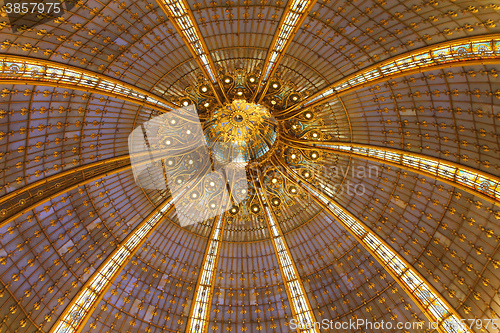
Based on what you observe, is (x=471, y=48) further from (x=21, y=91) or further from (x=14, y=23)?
(x=21, y=91)

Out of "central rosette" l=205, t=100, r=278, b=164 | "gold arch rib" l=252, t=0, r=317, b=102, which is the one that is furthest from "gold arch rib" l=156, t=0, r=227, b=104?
"gold arch rib" l=252, t=0, r=317, b=102

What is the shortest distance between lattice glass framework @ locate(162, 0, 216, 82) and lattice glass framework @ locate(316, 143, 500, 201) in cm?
978

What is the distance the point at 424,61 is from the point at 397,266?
11505mm

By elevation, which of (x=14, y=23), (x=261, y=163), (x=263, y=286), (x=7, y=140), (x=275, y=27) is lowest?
(x=263, y=286)

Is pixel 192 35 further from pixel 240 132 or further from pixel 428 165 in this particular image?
pixel 428 165

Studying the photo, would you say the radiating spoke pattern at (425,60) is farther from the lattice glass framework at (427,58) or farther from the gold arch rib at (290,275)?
the gold arch rib at (290,275)

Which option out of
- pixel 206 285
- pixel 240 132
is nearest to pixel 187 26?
pixel 240 132

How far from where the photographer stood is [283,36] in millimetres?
15383

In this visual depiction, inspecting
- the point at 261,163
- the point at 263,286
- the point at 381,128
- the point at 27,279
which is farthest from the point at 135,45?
the point at 263,286

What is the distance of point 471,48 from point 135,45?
1547 cm

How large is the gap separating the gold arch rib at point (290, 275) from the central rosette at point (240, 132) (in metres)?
2.51

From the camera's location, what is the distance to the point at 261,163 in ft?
67.4

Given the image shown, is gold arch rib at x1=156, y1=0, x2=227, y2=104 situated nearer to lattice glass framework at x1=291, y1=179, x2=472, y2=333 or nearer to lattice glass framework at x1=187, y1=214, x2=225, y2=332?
lattice glass framework at x1=187, y1=214, x2=225, y2=332

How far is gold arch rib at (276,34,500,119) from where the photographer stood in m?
11.7
